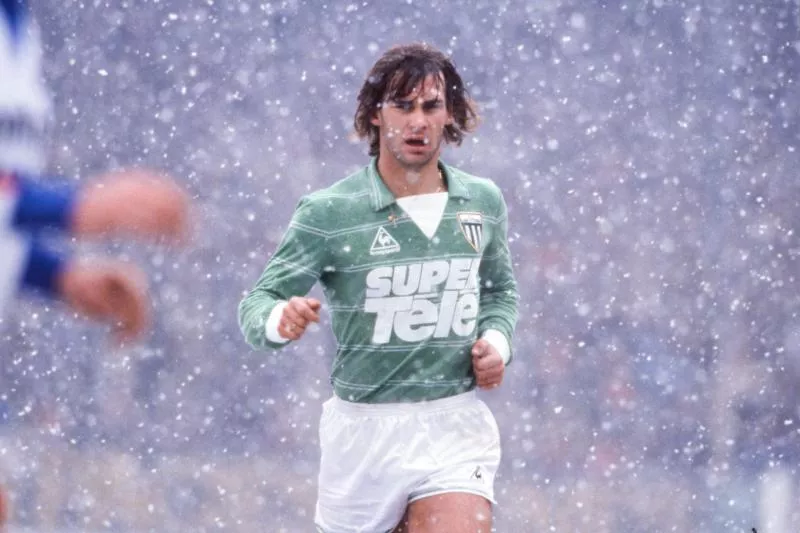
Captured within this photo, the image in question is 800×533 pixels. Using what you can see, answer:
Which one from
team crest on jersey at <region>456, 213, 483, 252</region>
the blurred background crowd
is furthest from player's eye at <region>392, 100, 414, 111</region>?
the blurred background crowd

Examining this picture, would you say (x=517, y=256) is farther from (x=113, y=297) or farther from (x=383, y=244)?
(x=113, y=297)

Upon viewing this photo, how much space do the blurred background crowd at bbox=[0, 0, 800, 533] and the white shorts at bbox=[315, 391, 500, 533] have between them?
17.7ft

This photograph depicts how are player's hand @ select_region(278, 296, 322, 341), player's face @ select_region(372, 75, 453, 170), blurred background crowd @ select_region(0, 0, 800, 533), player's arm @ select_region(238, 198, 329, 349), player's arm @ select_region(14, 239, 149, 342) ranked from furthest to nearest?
blurred background crowd @ select_region(0, 0, 800, 533)
player's face @ select_region(372, 75, 453, 170)
player's arm @ select_region(238, 198, 329, 349)
player's hand @ select_region(278, 296, 322, 341)
player's arm @ select_region(14, 239, 149, 342)

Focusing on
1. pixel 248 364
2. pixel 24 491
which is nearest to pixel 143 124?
pixel 248 364

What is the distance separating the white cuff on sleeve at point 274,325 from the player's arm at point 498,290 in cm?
61

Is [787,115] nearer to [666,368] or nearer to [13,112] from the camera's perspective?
[666,368]

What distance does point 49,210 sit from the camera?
2.67m

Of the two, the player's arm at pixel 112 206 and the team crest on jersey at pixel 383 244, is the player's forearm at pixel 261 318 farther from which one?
the player's arm at pixel 112 206

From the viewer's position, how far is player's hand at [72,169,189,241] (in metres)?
2.53

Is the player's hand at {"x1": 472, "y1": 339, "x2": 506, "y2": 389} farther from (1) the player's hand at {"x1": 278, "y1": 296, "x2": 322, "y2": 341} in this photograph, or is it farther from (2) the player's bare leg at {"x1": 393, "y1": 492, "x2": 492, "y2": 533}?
(1) the player's hand at {"x1": 278, "y1": 296, "x2": 322, "y2": 341}

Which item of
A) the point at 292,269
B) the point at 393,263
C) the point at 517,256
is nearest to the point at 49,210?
the point at 292,269

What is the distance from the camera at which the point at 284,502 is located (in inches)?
388

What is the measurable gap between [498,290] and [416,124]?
1.81 ft

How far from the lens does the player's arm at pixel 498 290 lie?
407 cm
